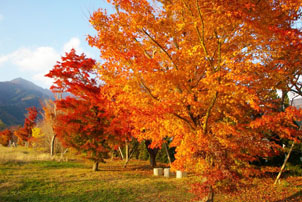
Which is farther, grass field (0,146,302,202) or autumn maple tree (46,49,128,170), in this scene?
autumn maple tree (46,49,128,170)

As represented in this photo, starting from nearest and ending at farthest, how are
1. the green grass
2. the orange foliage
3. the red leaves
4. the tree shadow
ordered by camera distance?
the green grass → the tree shadow → the red leaves → the orange foliage

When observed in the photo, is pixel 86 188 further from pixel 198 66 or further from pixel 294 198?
pixel 294 198

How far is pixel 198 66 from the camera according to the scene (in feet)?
23.8

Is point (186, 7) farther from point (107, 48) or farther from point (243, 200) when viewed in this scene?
point (243, 200)

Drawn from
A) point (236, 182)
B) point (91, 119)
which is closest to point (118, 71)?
point (236, 182)

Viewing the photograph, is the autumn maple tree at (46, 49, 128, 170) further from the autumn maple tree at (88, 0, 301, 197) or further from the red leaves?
the red leaves

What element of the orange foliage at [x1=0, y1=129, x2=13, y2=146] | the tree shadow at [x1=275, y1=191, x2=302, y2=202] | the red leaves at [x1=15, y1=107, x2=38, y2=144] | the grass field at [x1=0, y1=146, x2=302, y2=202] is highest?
the red leaves at [x1=15, y1=107, x2=38, y2=144]

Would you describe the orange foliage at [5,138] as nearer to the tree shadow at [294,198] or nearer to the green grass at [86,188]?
the green grass at [86,188]

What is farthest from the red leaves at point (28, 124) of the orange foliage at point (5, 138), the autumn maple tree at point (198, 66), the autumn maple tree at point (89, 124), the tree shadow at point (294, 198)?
the tree shadow at point (294, 198)

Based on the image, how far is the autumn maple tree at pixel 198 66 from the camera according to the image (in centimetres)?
559

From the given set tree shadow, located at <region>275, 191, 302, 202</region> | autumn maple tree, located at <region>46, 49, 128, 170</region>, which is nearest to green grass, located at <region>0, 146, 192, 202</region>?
autumn maple tree, located at <region>46, 49, 128, 170</region>

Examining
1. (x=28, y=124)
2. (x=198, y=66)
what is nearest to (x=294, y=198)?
(x=198, y=66)

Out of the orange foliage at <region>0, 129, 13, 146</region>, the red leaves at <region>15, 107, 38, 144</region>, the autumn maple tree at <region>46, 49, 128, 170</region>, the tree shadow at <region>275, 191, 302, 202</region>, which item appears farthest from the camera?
the orange foliage at <region>0, 129, 13, 146</region>

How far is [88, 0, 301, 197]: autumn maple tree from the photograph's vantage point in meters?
5.59
